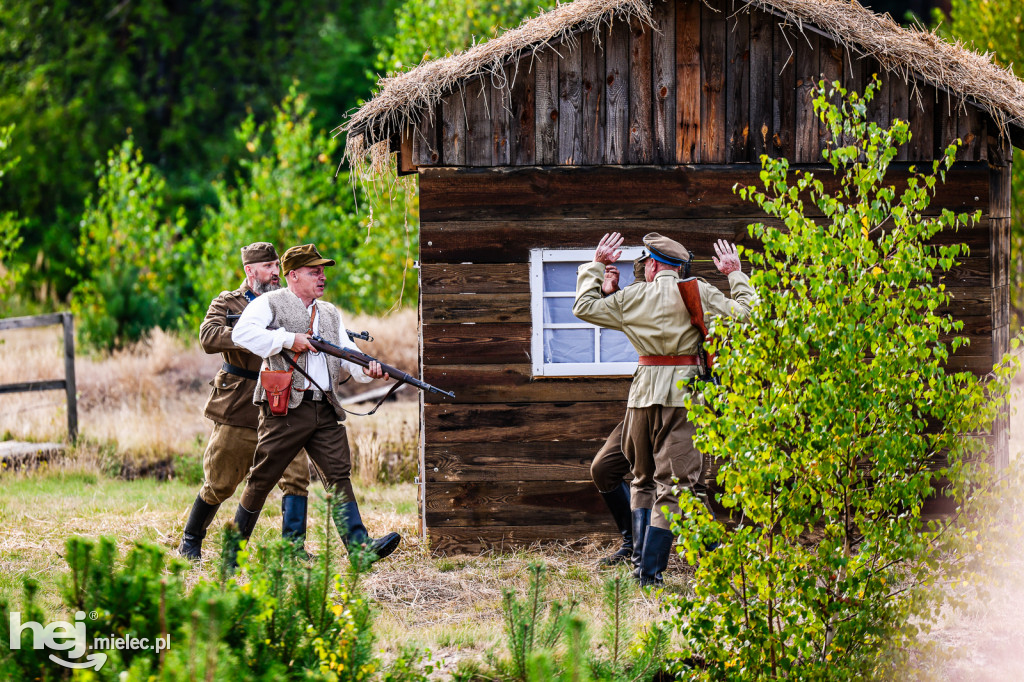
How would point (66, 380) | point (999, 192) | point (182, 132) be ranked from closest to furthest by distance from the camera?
point (999, 192)
point (66, 380)
point (182, 132)

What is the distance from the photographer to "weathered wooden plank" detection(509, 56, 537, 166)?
6855mm

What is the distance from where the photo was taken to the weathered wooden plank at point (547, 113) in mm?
6848

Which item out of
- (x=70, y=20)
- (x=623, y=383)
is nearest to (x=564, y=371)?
(x=623, y=383)

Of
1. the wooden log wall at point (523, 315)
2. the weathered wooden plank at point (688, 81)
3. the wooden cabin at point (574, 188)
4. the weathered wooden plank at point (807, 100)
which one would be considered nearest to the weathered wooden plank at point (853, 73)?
the wooden cabin at point (574, 188)

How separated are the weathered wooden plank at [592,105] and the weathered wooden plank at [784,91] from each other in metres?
1.18

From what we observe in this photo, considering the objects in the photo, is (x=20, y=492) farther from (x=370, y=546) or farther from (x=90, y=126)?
(x=90, y=126)

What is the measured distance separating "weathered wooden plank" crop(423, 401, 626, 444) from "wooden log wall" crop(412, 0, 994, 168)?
5.50ft

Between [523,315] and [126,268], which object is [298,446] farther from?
[126,268]

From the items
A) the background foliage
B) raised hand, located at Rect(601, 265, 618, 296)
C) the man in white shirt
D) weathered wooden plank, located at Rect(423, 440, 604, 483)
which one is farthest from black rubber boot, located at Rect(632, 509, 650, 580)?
the background foliage

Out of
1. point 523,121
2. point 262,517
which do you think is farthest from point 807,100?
point 262,517

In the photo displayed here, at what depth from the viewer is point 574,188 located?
6.86 metres

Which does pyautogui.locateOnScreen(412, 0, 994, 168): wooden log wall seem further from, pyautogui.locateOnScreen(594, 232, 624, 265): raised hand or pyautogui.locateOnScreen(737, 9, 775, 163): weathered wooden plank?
pyautogui.locateOnScreen(594, 232, 624, 265): raised hand

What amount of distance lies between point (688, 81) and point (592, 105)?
676mm

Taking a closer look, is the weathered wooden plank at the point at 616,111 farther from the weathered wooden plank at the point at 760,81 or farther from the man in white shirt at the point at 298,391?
the man in white shirt at the point at 298,391
